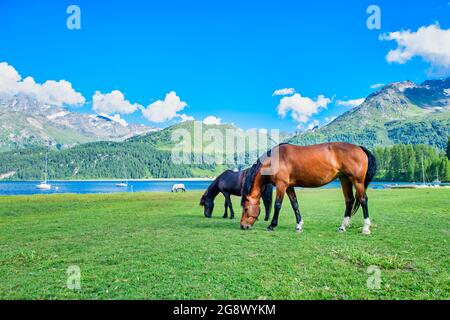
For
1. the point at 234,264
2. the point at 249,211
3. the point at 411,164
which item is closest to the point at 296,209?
the point at 249,211

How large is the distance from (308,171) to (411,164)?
132401 millimetres

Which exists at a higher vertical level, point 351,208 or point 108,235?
point 351,208

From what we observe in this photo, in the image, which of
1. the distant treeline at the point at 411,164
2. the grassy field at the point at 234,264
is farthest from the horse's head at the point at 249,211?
the distant treeline at the point at 411,164

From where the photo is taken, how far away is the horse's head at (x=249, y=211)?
12703 millimetres

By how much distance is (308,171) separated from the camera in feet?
40.7

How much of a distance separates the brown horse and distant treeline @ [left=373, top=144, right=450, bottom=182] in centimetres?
11370

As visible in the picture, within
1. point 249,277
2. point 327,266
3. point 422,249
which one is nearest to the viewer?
point 249,277

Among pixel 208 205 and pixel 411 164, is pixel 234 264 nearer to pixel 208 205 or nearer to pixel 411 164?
pixel 208 205

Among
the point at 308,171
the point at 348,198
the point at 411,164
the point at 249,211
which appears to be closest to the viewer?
the point at 308,171

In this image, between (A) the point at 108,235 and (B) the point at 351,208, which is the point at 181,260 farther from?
(B) the point at 351,208

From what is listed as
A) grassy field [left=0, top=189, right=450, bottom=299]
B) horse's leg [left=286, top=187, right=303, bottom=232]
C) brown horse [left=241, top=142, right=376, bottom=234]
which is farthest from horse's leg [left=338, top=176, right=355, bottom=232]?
horse's leg [left=286, top=187, right=303, bottom=232]
